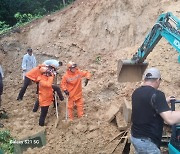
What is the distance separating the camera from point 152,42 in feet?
25.4

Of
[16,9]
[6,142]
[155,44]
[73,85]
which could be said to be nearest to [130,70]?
[155,44]

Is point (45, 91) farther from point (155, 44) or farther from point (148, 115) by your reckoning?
point (148, 115)

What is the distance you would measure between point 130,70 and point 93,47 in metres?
4.92

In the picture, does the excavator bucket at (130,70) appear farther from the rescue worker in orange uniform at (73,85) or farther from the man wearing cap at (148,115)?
the man wearing cap at (148,115)

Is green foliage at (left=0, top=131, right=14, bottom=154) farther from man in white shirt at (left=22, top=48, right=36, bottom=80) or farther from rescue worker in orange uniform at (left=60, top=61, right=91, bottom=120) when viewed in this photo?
man in white shirt at (left=22, top=48, right=36, bottom=80)

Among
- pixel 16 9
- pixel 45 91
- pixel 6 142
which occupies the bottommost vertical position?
pixel 6 142

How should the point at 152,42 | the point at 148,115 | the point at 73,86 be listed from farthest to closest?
the point at 73,86 → the point at 152,42 → the point at 148,115

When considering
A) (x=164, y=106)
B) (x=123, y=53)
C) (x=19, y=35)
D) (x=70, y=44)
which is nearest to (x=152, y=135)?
(x=164, y=106)

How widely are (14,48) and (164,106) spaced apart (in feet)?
32.0

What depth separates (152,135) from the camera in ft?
15.9

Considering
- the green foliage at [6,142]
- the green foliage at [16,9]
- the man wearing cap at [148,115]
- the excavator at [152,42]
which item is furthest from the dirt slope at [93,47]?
the man wearing cap at [148,115]

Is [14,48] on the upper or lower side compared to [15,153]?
upper

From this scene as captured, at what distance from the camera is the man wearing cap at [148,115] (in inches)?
185

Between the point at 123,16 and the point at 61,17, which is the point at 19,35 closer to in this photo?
the point at 61,17
